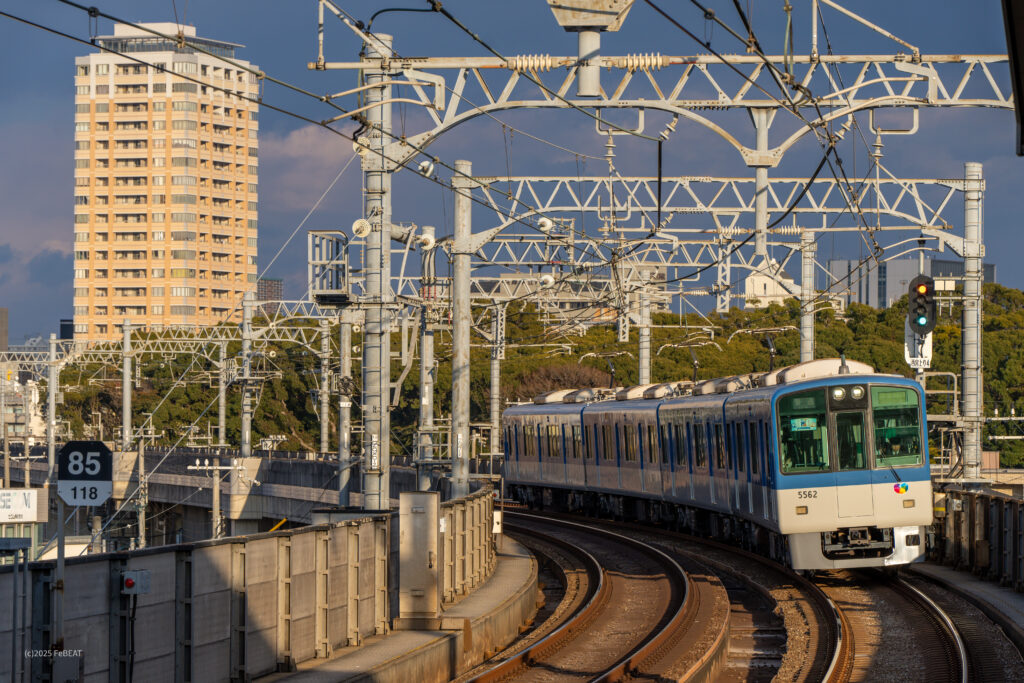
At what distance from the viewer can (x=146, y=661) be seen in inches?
414

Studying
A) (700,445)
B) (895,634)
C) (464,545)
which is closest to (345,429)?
(700,445)

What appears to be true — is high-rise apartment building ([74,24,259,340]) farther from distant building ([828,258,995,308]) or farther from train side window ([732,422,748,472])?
train side window ([732,422,748,472])

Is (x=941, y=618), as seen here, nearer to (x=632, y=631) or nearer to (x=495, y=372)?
(x=632, y=631)

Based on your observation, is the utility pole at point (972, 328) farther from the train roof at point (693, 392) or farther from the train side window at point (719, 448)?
the train side window at point (719, 448)

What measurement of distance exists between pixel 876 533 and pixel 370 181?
814cm

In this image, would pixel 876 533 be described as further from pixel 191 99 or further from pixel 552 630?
pixel 191 99

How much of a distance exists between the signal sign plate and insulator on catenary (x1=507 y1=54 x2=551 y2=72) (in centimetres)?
987

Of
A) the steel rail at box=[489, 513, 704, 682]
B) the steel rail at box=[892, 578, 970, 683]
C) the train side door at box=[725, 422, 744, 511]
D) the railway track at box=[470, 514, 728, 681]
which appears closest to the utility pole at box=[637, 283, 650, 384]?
the railway track at box=[470, 514, 728, 681]

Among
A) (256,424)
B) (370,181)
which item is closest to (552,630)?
(370,181)

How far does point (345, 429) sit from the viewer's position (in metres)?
32.7

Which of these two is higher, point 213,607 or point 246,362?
point 246,362

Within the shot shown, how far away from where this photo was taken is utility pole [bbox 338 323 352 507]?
2136cm

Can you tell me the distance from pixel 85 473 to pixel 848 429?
11838 millimetres

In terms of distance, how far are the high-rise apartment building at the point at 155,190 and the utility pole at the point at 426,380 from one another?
347 feet
